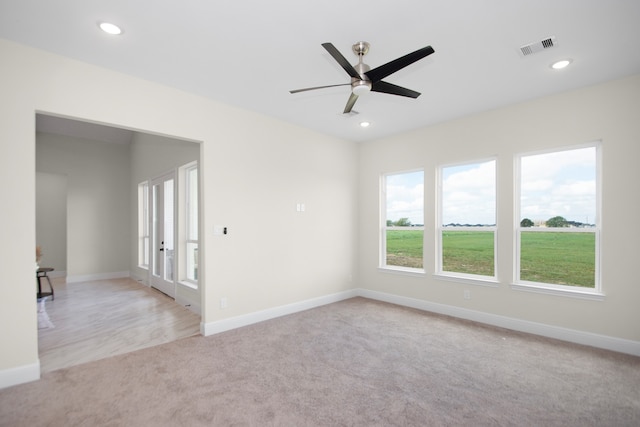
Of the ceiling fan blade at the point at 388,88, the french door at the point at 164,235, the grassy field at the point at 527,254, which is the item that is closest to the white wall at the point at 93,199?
the french door at the point at 164,235

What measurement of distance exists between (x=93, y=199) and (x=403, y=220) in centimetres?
716

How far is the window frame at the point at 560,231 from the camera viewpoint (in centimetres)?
328

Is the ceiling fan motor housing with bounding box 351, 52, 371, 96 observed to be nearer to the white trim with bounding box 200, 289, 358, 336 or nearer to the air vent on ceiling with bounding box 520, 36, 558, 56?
the air vent on ceiling with bounding box 520, 36, 558, 56

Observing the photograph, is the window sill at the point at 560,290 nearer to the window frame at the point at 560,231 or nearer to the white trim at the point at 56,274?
the window frame at the point at 560,231

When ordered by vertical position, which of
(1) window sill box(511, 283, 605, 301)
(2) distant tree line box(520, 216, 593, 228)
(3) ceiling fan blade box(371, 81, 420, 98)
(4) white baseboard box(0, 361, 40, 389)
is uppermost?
(3) ceiling fan blade box(371, 81, 420, 98)

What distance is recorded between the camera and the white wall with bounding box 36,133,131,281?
6.79m

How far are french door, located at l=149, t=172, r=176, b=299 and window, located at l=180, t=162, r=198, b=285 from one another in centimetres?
31

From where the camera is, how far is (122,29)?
2.33m

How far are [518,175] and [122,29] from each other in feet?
14.7

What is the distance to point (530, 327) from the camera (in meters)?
3.64

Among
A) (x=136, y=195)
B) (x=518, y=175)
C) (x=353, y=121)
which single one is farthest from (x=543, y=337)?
(x=136, y=195)

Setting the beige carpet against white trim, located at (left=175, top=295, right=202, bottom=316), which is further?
white trim, located at (left=175, top=295, right=202, bottom=316)

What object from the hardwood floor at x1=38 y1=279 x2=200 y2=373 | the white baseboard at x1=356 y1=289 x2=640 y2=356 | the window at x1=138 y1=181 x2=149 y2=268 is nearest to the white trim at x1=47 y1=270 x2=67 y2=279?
the hardwood floor at x1=38 y1=279 x2=200 y2=373

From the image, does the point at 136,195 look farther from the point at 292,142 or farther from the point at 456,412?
the point at 456,412
